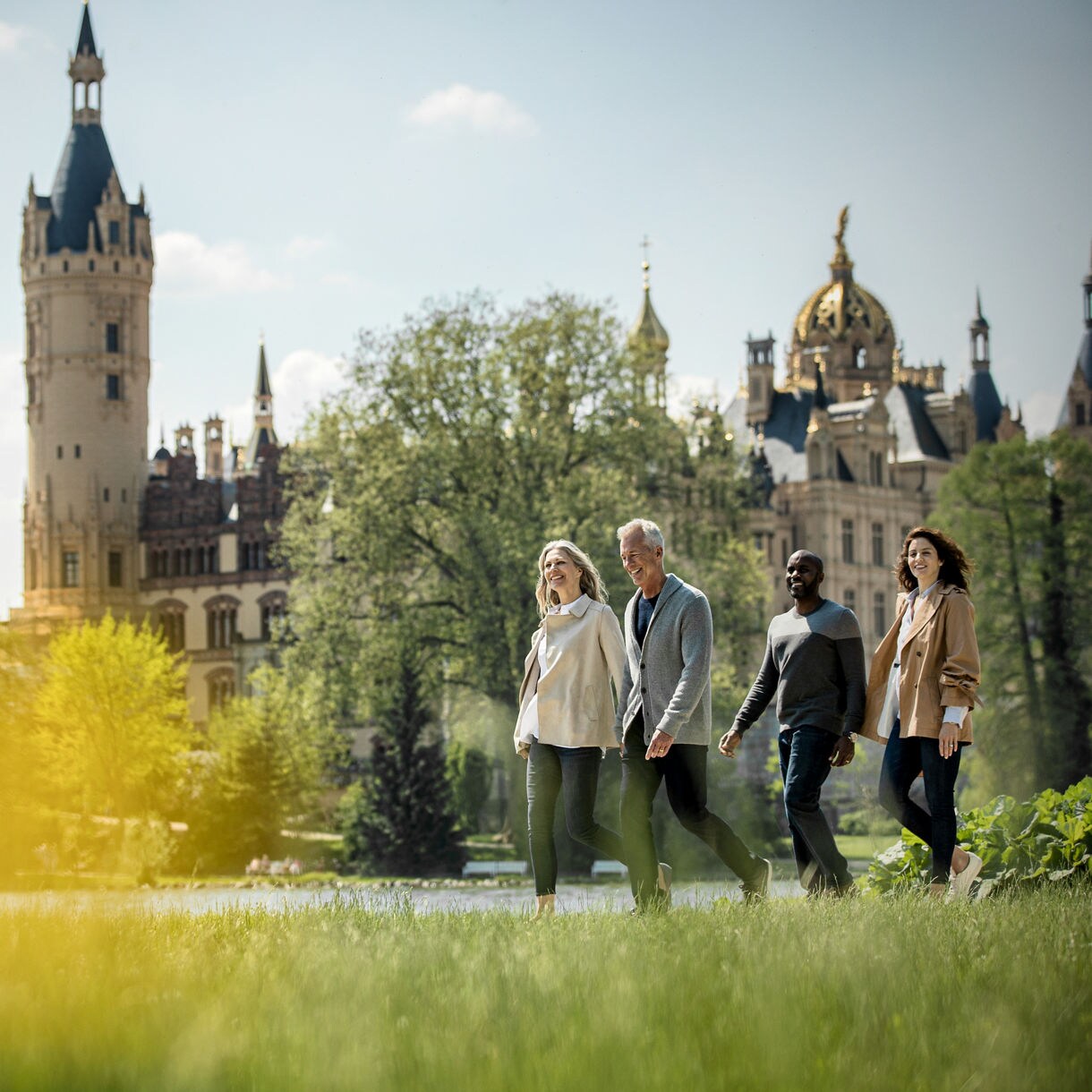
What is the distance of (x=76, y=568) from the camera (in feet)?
306

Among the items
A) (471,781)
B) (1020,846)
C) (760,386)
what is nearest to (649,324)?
(760,386)

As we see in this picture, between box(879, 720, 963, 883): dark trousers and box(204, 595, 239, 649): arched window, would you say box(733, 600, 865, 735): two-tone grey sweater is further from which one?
box(204, 595, 239, 649): arched window

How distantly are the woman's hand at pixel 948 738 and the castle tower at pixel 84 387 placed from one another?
271ft

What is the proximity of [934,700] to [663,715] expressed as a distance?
140 centimetres

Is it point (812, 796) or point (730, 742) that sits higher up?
point (730, 742)

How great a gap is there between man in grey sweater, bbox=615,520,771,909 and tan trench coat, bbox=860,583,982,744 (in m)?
1.04

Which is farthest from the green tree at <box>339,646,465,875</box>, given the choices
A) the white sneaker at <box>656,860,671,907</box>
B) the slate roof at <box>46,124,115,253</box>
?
the slate roof at <box>46,124,115,253</box>

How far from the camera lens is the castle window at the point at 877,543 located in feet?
344

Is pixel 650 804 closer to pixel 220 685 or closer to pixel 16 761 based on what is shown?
pixel 16 761

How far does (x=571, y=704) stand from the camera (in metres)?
10.9

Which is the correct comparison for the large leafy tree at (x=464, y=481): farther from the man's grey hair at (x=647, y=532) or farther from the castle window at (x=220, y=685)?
the castle window at (x=220, y=685)

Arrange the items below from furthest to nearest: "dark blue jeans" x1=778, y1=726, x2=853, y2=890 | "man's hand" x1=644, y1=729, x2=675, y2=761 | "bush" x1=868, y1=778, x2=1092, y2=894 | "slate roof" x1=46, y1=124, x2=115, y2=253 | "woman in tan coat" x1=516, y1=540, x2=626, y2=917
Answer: "slate roof" x1=46, y1=124, x2=115, y2=253
"bush" x1=868, y1=778, x2=1092, y2=894
"dark blue jeans" x1=778, y1=726, x2=853, y2=890
"woman in tan coat" x1=516, y1=540, x2=626, y2=917
"man's hand" x1=644, y1=729, x2=675, y2=761

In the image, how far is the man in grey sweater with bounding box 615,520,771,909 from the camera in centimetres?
1066

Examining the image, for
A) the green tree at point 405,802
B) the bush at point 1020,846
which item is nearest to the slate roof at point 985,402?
the green tree at point 405,802
